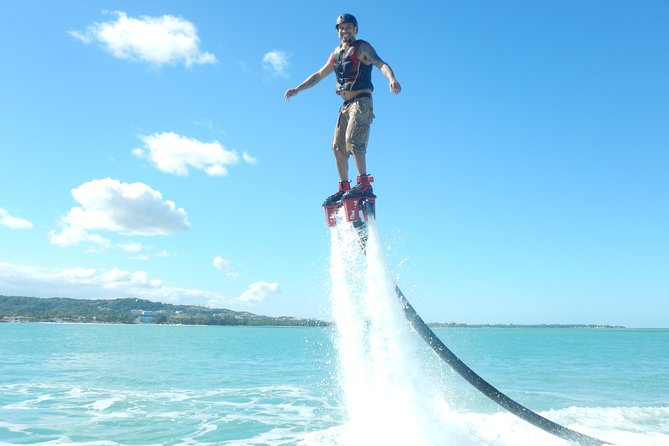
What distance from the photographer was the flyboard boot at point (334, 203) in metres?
7.80

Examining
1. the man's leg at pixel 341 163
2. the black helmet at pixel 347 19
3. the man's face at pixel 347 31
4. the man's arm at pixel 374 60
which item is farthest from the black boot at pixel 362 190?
the black helmet at pixel 347 19

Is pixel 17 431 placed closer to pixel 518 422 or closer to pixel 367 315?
pixel 367 315

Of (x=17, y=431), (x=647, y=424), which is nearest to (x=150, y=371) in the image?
(x=17, y=431)

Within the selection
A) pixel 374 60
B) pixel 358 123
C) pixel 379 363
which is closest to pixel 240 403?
pixel 379 363

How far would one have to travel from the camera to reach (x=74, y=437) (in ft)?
42.3

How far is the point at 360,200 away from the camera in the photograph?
7.44m

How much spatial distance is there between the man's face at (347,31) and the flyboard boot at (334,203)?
6.85 ft

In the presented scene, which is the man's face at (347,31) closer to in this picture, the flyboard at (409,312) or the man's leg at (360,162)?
the man's leg at (360,162)

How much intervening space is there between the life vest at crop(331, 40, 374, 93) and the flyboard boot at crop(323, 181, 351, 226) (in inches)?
56.6

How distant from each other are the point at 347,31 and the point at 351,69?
0.54 metres

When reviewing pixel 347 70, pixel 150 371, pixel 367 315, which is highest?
pixel 347 70

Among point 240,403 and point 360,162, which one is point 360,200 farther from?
point 240,403

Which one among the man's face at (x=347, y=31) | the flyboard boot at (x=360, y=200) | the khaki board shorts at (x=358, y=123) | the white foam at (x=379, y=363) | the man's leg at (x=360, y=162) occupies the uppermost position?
the man's face at (x=347, y=31)

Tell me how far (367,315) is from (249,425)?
8.47 metres
